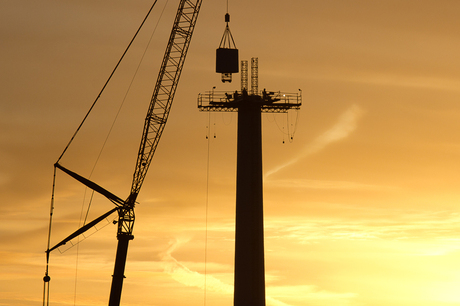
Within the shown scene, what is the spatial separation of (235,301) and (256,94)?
127ft

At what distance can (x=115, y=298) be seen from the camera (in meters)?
152

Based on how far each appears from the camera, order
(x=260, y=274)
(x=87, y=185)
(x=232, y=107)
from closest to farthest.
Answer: (x=260, y=274) → (x=232, y=107) → (x=87, y=185)

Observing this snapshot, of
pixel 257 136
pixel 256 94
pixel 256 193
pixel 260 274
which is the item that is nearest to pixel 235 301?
pixel 260 274

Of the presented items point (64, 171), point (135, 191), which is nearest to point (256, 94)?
point (135, 191)

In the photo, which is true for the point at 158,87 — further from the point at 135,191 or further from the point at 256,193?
the point at 256,193

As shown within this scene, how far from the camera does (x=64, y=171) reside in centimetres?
16075

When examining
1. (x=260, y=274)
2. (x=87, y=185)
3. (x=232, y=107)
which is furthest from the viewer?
(x=87, y=185)

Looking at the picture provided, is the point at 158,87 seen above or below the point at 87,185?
above

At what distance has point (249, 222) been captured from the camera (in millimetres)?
134625

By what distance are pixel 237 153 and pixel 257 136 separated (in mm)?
4662

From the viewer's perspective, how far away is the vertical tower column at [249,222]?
133 metres

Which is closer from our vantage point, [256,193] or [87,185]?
[256,193]

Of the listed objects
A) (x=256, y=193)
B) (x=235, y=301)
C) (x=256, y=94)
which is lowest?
(x=235, y=301)

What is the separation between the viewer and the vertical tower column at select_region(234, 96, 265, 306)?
5251 inches
